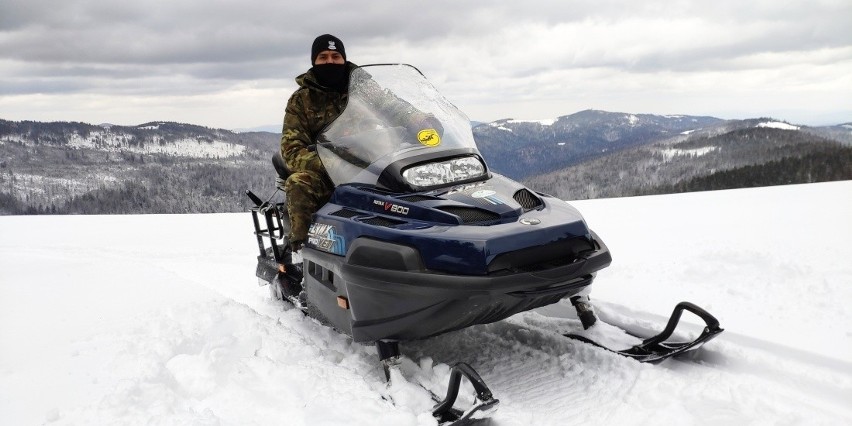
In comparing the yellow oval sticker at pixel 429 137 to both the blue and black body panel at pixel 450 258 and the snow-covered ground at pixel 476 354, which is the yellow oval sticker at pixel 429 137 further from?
the snow-covered ground at pixel 476 354

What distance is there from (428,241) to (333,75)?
2.02 metres

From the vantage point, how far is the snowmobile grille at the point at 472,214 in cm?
317

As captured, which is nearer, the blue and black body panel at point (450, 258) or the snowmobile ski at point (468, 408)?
the snowmobile ski at point (468, 408)

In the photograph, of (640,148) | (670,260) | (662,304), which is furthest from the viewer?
(640,148)

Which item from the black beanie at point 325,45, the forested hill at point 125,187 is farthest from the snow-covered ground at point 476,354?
the forested hill at point 125,187

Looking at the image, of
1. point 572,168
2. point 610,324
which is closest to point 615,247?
point 610,324

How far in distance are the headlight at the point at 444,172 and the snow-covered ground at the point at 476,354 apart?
3.51 ft

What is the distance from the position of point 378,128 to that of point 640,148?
152 metres

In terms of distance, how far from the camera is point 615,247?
21.7 feet

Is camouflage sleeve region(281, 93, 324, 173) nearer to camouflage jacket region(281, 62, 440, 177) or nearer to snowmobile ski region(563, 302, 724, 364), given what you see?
camouflage jacket region(281, 62, 440, 177)

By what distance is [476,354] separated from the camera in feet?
12.4

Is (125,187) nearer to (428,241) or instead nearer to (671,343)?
(428,241)

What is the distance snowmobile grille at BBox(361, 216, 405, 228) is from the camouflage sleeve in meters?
0.89

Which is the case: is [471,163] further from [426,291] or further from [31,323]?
[31,323]
